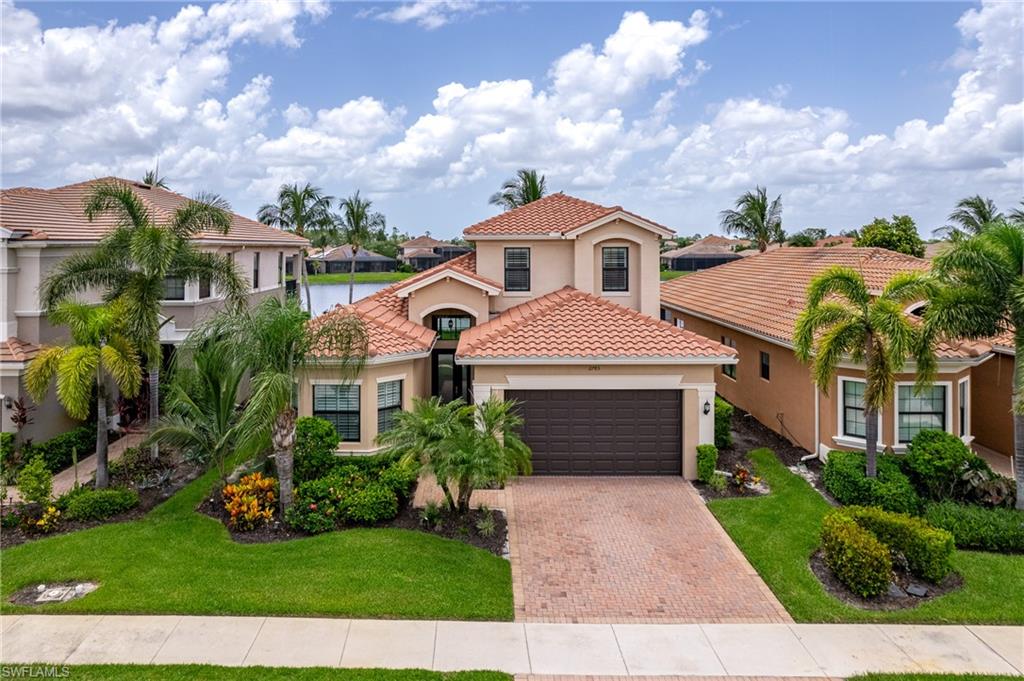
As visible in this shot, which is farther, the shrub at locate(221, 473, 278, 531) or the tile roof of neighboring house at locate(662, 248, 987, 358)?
the tile roof of neighboring house at locate(662, 248, 987, 358)

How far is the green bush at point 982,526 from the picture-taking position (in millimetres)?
12203

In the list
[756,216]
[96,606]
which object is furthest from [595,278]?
[756,216]

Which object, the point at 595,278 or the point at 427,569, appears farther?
the point at 595,278

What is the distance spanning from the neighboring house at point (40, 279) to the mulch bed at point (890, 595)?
15.4 m

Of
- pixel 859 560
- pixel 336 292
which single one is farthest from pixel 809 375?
pixel 336 292

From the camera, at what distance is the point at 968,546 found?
12.3 metres

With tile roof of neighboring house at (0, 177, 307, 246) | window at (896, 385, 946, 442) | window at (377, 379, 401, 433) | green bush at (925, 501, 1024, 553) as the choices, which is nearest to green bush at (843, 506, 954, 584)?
green bush at (925, 501, 1024, 553)

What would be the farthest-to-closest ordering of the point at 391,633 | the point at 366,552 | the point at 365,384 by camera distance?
the point at 365,384 < the point at 366,552 < the point at 391,633

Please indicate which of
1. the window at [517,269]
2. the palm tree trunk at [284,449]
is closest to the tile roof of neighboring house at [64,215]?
the palm tree trunk at [284,449]

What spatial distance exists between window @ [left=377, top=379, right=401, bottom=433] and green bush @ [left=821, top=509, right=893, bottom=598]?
9927 mm

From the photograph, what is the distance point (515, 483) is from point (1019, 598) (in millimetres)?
9752

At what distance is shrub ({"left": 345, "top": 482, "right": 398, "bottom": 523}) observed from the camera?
12.9 meters

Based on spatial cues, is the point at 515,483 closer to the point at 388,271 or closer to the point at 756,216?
the point at 756,216

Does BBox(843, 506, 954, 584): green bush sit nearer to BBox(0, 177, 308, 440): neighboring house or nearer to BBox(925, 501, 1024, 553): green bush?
BBox(925, 501, 1024, 553): green bush
